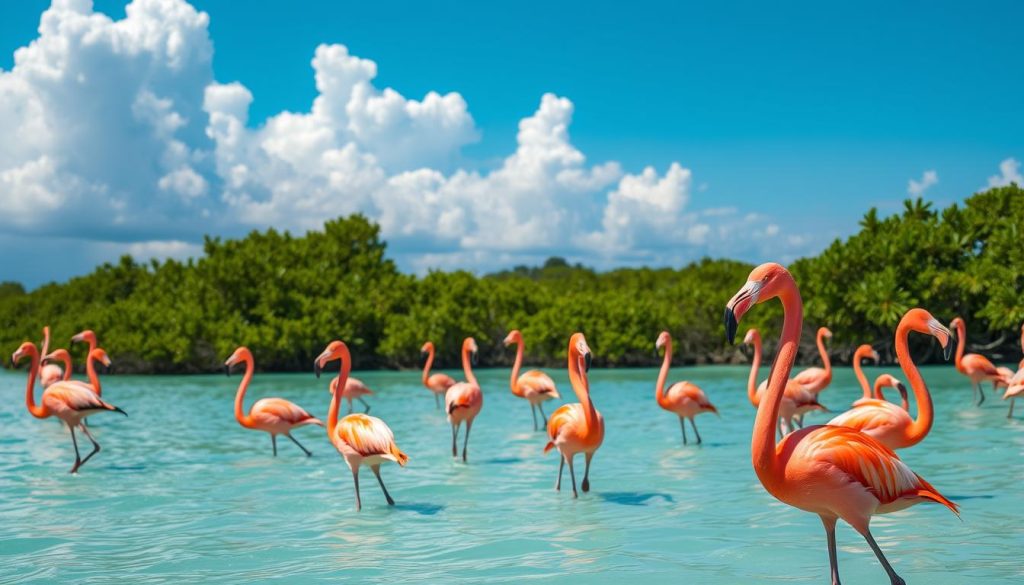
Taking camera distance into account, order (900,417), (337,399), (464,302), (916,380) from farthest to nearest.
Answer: (464,302)
(337,399)
(900,417)
(916,380)

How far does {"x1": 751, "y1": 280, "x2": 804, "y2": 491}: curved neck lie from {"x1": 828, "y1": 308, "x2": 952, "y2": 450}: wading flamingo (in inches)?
89.0

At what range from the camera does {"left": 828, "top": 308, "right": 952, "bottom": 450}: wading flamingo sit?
22.1 feet

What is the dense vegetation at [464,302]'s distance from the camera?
107ft

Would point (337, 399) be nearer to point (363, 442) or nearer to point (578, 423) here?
point (363, 442)

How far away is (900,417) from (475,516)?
3.99m

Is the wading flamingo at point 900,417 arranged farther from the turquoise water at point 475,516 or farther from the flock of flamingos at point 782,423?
the turquoise water at point 475,516

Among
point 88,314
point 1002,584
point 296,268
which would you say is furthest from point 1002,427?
point 88,314

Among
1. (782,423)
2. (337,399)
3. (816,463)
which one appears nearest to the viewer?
(816,463)

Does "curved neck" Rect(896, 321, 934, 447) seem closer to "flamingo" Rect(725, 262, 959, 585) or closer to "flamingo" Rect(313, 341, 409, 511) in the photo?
"flamingo" Rect(725, 262, 959, 585)

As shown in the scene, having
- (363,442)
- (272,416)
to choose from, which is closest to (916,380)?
(363,442)

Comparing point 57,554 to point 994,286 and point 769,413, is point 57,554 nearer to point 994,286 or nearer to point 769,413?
point 769,413

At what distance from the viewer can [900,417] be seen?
773cm

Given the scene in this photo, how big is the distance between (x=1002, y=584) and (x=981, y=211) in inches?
1288

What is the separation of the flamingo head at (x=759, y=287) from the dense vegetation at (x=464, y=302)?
27.8 meters
